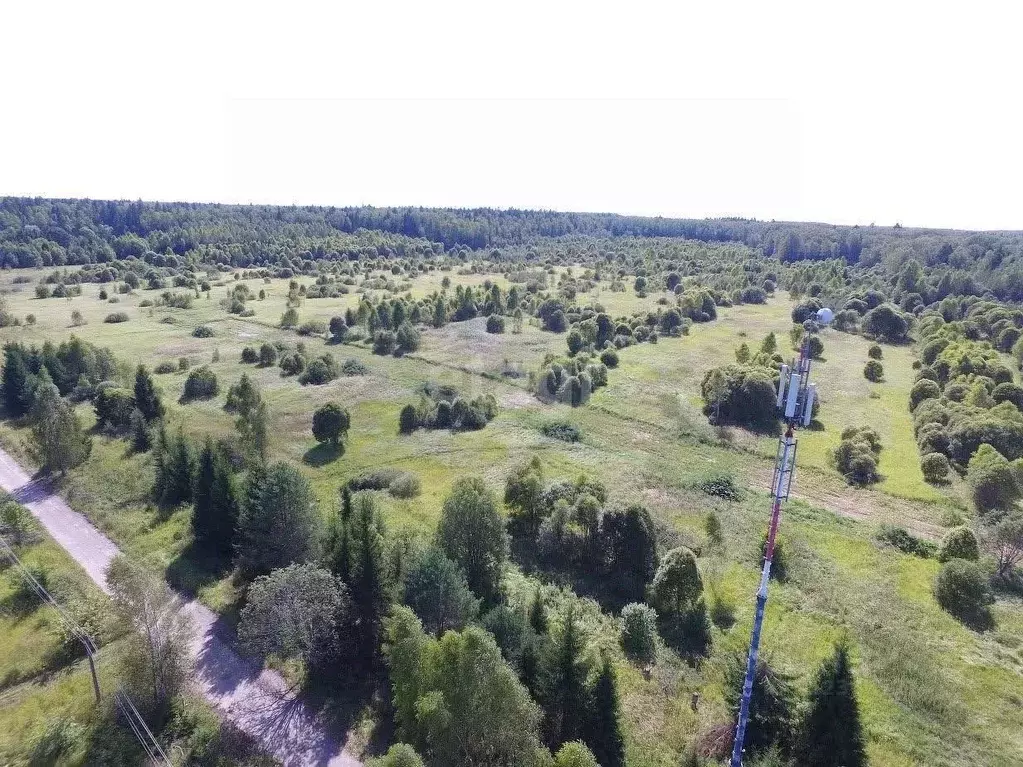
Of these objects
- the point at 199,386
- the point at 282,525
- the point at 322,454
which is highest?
the point at 282,525

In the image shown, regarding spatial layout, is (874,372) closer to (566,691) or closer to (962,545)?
(962,545)

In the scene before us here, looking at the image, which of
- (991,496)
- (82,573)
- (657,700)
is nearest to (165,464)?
(82,573)

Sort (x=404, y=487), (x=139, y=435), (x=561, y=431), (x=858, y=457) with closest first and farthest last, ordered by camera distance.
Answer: (x=404, y=487), (x=858, y=457), (x=139, y=435), (x=561, y=431)

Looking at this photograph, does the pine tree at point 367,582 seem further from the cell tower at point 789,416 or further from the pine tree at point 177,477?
the pine tree at point 177,477

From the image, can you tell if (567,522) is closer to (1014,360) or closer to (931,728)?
(931,728)

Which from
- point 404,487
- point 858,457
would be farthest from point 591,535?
point 858,457

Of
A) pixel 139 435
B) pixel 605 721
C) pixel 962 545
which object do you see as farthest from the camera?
pixel 139 435

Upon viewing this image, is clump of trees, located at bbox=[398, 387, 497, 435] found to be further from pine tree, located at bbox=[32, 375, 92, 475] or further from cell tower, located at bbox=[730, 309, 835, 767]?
cell tower, located at bbox=[730, 309, 835, 767]

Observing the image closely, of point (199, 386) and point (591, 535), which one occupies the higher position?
point (591, 535)
